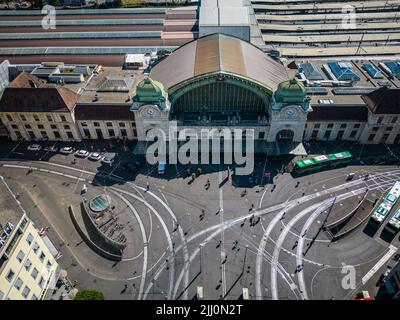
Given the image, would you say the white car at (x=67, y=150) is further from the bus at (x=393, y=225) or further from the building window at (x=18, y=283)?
the bus at (x=393, y=225)

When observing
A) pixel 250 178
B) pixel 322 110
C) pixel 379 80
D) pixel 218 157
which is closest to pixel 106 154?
pixel 218 157

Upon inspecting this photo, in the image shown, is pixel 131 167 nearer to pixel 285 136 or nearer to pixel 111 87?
pixel 111 87

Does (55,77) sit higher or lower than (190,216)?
higher

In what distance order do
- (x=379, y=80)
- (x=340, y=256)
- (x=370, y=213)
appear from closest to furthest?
(x=340, y=256), (x=370, y=213), (x=379, y=80)

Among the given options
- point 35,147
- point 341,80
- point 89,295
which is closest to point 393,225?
point 341,80

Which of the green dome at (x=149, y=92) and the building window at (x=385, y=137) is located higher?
the green dome at (x=149, y=92)

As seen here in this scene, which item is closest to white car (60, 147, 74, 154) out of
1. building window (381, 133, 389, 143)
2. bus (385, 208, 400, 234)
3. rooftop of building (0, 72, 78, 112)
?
rooftop of building (0, 72, 78, 112)

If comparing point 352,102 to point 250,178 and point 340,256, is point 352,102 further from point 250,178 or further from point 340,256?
point 340,256

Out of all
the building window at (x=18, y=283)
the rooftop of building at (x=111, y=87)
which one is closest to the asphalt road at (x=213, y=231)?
the building window at (x=18, y=283)
